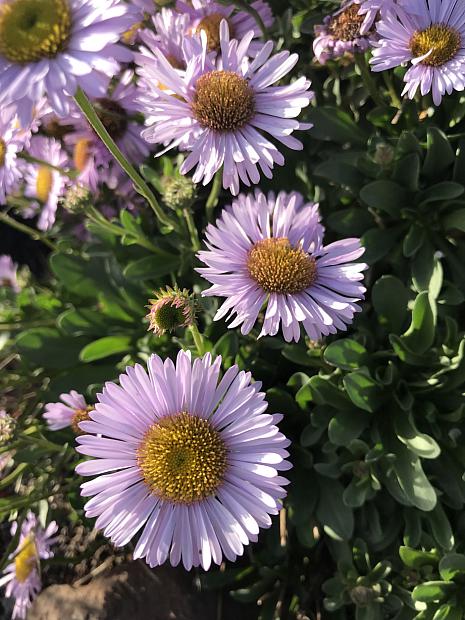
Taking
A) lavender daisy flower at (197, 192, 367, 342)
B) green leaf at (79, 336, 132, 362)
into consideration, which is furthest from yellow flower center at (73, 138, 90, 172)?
lavender daisy flower at (197, 192, 367, 342)

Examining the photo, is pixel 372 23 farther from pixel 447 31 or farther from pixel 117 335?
pixel 117 335

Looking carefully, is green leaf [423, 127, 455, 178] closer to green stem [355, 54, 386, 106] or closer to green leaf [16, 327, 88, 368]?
green stem [355, 54, 386, 106]

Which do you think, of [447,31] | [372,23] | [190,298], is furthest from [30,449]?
[447,31]

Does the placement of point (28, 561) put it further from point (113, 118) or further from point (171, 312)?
point (113, 118)

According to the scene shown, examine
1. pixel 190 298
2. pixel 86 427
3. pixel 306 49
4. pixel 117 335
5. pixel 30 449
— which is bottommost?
pixel 30 449

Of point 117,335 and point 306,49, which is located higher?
point 306,49

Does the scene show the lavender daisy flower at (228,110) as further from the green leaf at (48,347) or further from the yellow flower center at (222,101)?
the green leaf at (48,347)
